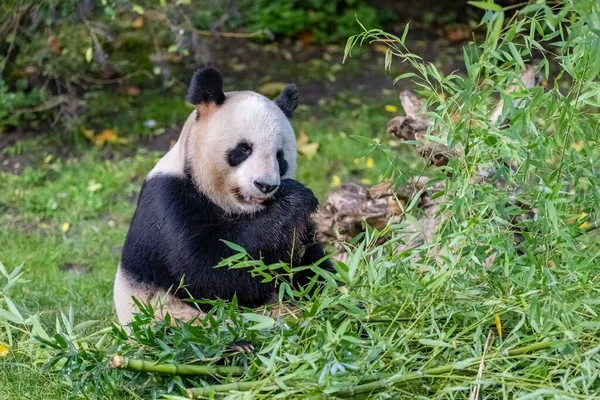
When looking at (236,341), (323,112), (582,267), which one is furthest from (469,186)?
(323,112)

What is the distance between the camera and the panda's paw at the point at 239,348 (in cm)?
364

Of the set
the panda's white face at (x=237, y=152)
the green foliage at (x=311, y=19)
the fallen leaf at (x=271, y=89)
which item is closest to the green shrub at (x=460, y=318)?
the panda's white face at (x=237, y=152)

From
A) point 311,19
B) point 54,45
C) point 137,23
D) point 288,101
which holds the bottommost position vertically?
point 311,19

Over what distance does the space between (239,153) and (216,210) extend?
0.99ft

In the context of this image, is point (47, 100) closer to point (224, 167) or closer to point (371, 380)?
point (224, 167)

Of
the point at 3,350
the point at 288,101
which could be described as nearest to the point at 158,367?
the point at 3,350

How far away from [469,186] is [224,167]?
1.23m

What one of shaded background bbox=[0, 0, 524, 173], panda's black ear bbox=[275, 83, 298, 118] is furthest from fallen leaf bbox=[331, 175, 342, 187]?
panda's black ear bbox=[275, 83, 298, 118]

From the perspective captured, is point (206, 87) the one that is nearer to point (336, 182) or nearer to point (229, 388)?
point (229, 388)

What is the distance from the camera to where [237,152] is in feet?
14.2

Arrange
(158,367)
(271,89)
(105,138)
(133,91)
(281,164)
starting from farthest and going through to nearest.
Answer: (133,91) < (271,89) < (105,138) < (281,164) < (158,367)

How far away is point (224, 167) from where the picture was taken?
4.32 metres

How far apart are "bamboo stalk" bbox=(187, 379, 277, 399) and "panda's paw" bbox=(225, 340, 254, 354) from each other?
20 cm

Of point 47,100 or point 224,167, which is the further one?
point 47,100
